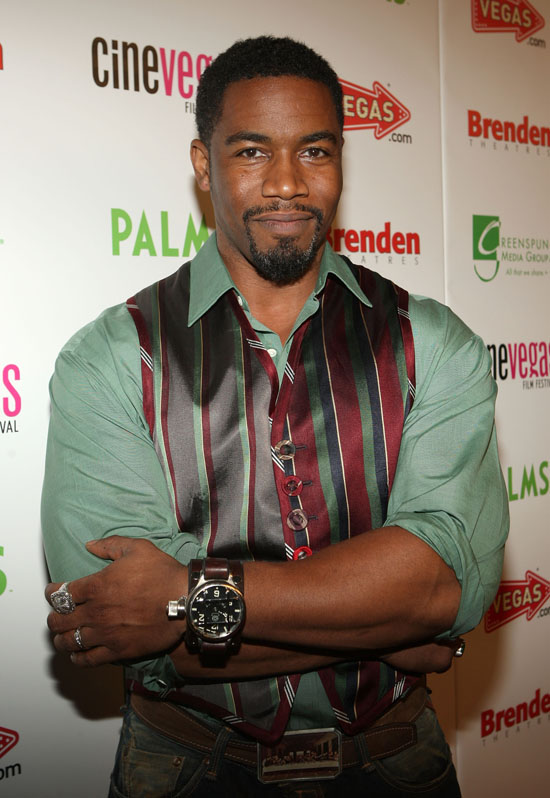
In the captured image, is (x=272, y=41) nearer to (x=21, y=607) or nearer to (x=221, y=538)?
(x=221, y=538)

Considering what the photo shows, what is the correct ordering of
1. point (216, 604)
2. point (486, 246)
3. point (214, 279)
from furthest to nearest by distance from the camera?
point (486, 246)
point (214, 279)
point (216, 604)

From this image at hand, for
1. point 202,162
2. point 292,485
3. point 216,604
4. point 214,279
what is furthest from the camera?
point 202,162

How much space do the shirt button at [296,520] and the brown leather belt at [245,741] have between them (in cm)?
41

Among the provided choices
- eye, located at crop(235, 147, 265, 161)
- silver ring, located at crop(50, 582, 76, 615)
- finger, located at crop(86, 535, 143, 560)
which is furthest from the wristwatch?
eye, located at crop(235, 147, 265, 161)

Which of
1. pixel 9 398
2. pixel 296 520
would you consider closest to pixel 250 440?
pixel 296 520

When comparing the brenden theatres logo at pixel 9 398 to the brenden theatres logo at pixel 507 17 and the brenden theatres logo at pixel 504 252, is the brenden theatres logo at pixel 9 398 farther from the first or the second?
the brenden theatres logo at pixel 507 17

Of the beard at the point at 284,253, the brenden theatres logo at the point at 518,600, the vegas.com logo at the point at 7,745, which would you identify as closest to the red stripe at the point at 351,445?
the beard at the point at 284,253

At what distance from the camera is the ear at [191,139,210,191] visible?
65.0 inches

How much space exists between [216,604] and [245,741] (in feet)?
1.27

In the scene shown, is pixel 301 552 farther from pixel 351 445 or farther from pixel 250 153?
pixel 250 153

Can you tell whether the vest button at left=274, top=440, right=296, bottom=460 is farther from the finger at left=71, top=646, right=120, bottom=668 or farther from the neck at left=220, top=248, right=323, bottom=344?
the finger at left=71, top=646, right=120, bottom=668

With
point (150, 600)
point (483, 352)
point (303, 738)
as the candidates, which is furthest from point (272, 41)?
point (303, 738)

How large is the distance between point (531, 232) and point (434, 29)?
795mm

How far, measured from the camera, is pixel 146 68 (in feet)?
6.90
